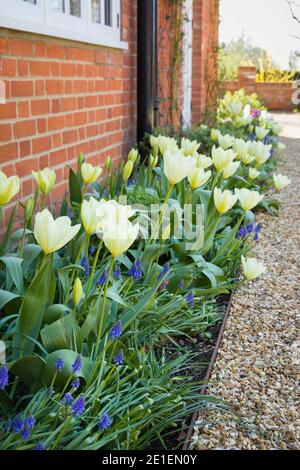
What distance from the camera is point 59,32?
11.5 feet

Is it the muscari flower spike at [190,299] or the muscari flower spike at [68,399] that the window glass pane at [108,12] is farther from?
the muscari flower spike at [68,399]

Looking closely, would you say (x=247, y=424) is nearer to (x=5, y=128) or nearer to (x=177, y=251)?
(x=177, y=251)

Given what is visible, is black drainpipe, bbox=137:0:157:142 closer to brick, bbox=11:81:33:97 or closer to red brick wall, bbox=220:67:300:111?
brick, bbox=11:81:33:97

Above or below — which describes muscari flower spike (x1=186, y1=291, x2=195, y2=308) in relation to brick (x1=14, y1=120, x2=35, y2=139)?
below

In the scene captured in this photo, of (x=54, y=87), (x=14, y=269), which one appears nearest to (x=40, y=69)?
(x=54, y=87)

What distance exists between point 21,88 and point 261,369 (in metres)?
1.78

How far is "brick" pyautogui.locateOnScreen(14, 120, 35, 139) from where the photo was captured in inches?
123

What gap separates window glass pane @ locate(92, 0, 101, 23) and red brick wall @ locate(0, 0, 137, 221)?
0.22 metres

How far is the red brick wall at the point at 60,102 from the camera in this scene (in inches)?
120

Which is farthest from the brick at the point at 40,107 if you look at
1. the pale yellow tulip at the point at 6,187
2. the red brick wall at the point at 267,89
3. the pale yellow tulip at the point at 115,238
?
the red brick wall at the point at 267,89

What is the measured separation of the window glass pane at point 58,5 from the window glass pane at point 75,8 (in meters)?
0.17

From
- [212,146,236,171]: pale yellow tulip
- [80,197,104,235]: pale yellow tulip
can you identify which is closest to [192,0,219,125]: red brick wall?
[212,146,236,171]: pale yellow tulip

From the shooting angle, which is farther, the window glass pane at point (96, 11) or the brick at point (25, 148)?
the window glass pane at point (96, 11)

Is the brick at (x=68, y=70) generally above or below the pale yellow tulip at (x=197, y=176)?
above
